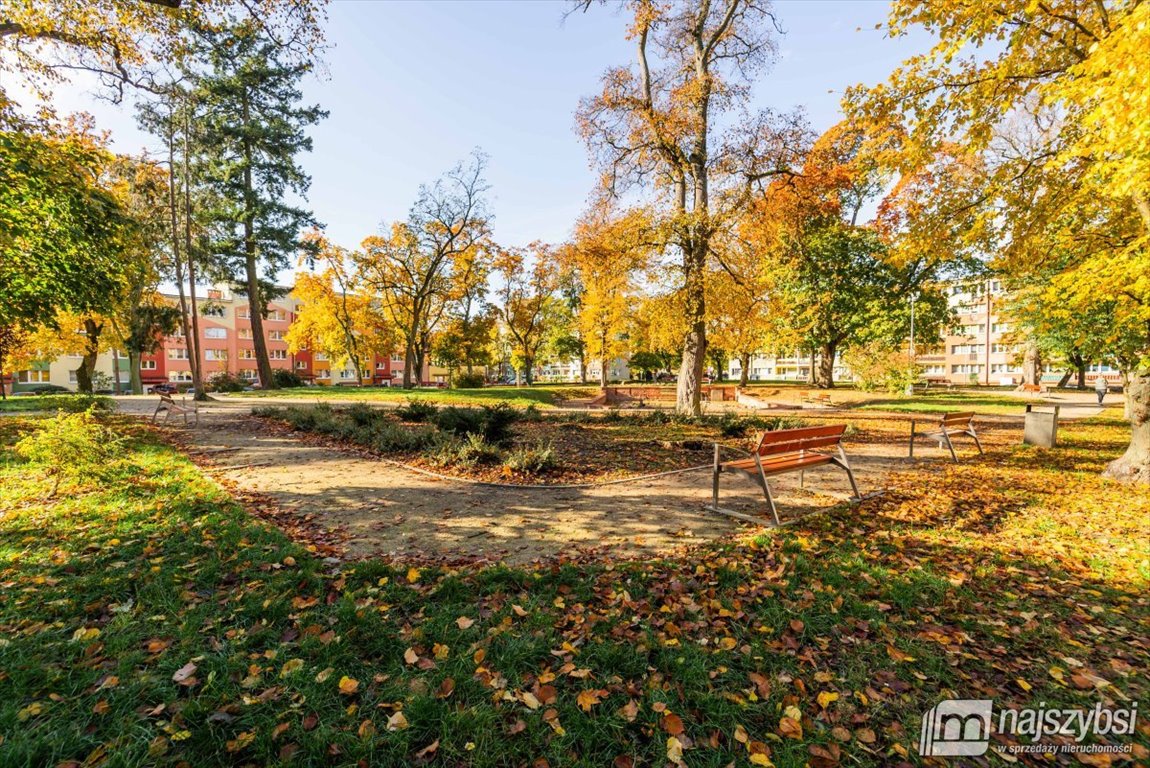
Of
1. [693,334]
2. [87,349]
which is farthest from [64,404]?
[87,349]

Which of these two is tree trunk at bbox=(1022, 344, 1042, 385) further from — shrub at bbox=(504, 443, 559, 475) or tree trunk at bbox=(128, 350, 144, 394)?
tree trunk at bbox=(128, 350, 144, 394)

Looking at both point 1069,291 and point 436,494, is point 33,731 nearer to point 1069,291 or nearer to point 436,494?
point 436,494

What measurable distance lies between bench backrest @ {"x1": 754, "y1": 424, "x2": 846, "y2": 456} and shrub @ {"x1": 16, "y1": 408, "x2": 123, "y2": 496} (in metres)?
8.86

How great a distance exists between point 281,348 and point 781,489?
241ft

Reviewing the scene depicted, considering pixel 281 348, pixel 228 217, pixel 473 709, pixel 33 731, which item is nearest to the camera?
pixel 33 731

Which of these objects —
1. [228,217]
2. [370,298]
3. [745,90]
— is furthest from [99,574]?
[370,298]

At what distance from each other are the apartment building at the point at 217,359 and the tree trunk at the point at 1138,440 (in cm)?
5428

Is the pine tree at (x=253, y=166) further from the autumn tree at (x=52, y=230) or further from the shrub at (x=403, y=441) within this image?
the shrub at (x=403, y=441)

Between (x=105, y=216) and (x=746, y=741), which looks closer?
(x=746, y=741)

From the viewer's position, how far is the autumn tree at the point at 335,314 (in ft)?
108

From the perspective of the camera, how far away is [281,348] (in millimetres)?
64188

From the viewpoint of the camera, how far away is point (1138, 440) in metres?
7.12

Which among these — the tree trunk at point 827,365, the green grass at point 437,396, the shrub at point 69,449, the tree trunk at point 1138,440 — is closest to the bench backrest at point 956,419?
the tree trunk at point 1138,440

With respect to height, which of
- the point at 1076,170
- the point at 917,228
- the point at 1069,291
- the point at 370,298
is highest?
the point at 370,298
